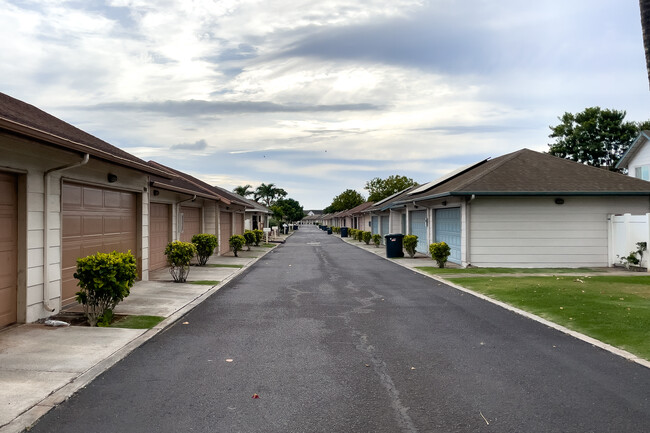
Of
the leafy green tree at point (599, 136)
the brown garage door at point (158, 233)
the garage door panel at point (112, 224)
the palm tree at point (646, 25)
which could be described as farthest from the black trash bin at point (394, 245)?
the leafy green tree at point (599, 136)

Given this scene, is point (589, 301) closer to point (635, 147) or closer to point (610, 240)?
point (610, 240)

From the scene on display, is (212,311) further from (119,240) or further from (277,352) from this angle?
(119,240)

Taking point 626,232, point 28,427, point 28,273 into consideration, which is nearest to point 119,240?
point 28,273

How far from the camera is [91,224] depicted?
1094 cm

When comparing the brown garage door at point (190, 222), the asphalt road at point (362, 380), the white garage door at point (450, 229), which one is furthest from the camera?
the brown garage door at point (190, 222)

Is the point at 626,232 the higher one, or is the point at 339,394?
the point at 626,232

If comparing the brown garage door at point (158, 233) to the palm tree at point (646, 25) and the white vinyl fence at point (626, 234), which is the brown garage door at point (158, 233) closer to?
the palm tree at point (646, 25)

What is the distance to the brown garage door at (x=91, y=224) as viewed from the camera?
983 centimetres

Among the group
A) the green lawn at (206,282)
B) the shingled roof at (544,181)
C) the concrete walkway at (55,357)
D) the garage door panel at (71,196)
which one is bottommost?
the concrete walkway at (55,357)

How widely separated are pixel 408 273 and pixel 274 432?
13385 millimetres

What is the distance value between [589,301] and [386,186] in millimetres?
72167

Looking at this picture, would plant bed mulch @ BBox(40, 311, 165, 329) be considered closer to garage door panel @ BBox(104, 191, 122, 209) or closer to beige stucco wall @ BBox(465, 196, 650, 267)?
garage door panel @ BBox(104, 191, 122, 209)

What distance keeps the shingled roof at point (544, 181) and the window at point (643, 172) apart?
14.3 meters

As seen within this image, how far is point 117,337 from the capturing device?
731cm
